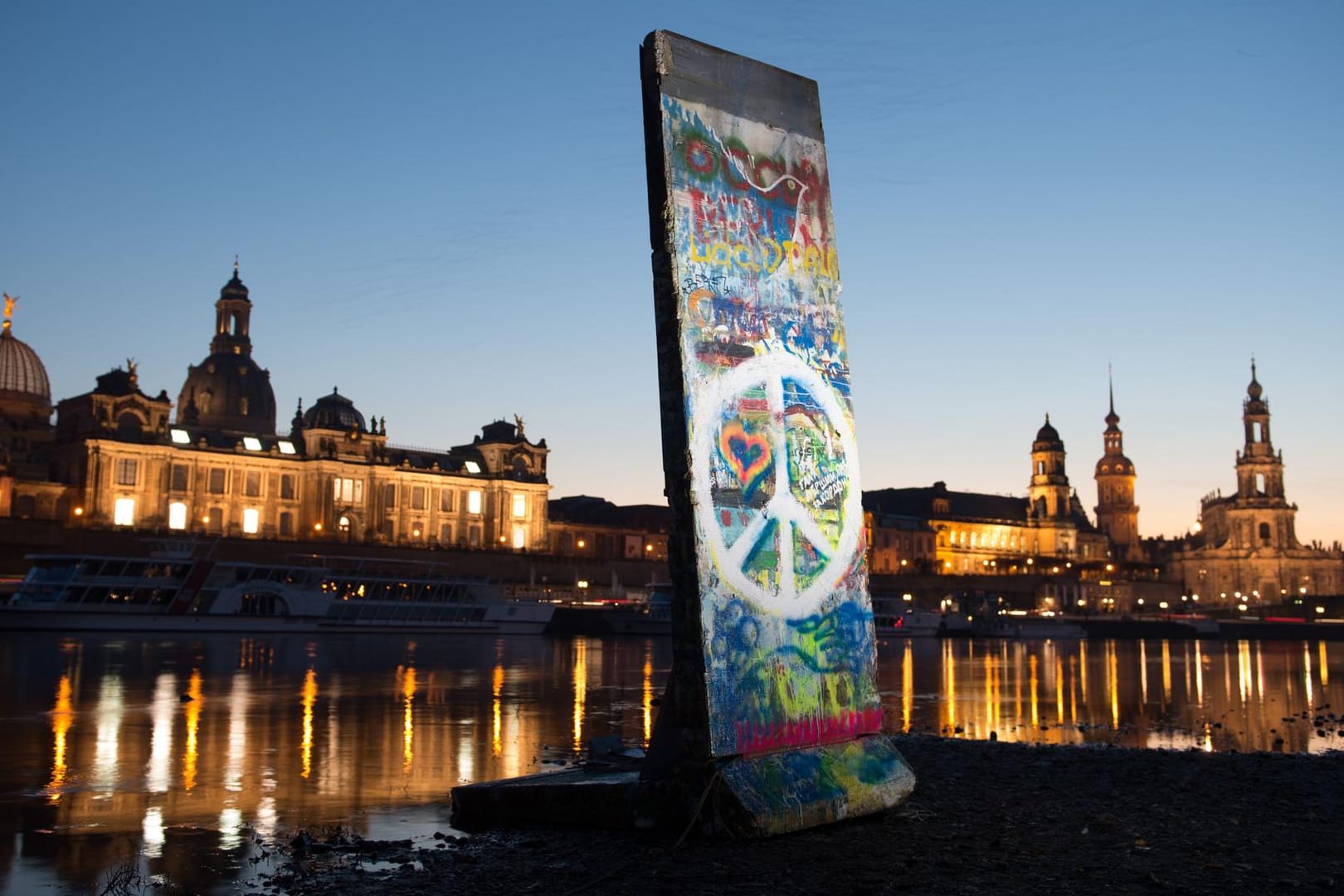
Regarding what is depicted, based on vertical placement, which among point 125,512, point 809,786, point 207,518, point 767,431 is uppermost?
point 125,512

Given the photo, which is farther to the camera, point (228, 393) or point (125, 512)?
point (228, 393)

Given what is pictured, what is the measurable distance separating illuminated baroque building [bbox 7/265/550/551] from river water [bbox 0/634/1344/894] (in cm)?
5162

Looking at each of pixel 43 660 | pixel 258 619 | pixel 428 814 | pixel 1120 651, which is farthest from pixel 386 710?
pixel 1120 651

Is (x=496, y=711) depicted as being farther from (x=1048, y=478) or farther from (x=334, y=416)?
(x=1048, y=478)

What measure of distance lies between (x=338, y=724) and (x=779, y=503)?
36.9ft

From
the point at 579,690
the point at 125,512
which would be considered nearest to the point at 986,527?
the point at 125,512

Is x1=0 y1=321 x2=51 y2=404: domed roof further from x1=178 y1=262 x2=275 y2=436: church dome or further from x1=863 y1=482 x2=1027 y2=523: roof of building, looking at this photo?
x1=863 y1=482 x2=1027 y2=523: roof of building

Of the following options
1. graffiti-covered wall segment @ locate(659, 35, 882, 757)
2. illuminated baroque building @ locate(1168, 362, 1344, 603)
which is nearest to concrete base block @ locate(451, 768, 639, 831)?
graffiti-covered wall segment @ locate(659, 35, 882, 757)

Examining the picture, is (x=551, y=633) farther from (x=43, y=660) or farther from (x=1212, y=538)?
(x=1212, y=538)

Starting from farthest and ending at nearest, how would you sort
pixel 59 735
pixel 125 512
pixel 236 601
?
pixel 125 512 → pixel 236 601 → pixel 59 735

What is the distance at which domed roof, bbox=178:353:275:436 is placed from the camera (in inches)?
4879

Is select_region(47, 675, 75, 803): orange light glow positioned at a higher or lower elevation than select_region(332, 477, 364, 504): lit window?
lower

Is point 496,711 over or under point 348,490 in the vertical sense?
under

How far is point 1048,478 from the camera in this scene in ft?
611
